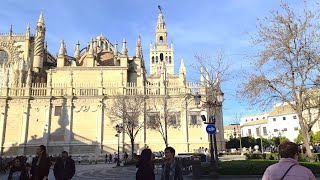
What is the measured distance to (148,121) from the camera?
36500mm

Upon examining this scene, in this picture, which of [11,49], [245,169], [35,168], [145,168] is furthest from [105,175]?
[11,49]

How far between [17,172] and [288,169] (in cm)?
492

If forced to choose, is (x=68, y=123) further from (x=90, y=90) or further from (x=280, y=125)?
(x=280, y=125)

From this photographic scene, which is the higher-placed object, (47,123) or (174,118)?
(174,118)

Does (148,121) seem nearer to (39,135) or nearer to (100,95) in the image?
(100,95)

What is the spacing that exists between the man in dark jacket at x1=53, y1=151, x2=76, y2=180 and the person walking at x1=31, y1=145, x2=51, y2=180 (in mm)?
1262

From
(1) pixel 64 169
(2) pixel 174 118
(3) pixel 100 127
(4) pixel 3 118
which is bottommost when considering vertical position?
(1) pixel 64 169

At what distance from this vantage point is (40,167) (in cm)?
576

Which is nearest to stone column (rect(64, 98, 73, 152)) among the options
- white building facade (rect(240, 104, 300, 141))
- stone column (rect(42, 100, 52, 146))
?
stone column (rect(42, 100, 52, 146))

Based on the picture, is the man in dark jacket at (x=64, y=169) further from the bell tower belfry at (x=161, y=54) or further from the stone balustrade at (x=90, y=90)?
the bell tower belfry at (x=161, y=54)

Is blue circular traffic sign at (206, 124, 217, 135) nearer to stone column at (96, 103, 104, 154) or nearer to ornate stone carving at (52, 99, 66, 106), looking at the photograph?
stone column at (96, 103, 104, 154)

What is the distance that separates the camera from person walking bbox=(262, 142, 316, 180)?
284 cm

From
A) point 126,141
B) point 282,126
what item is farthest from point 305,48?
point 282,126

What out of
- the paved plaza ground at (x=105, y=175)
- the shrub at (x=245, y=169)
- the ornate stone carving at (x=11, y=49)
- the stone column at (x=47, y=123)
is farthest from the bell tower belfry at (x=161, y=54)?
the shrub at (x=245, y=169)
